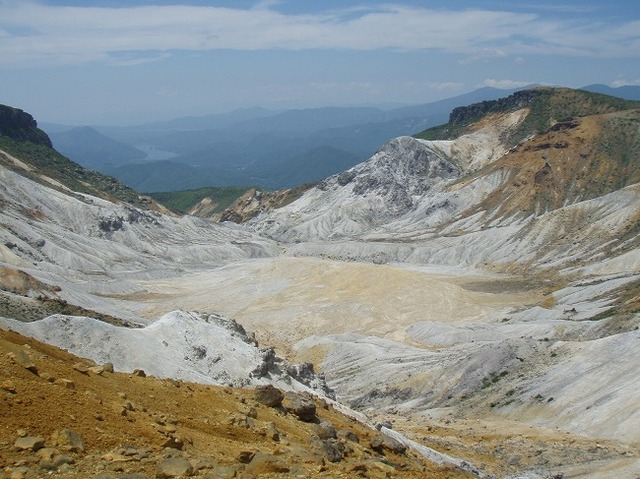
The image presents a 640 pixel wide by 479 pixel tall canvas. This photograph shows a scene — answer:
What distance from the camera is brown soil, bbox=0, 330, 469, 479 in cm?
1333

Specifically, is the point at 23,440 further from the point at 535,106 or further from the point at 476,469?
the point at 535,106

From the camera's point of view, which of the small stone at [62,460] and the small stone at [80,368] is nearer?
the small stone at [62,460]

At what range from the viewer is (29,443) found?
13.0 metres

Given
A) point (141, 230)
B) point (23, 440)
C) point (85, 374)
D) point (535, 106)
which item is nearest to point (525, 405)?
point (85, 374)

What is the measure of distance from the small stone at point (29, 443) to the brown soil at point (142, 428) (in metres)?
0.10

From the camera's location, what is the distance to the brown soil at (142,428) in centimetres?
1333

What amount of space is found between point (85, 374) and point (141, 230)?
10548 centimetres

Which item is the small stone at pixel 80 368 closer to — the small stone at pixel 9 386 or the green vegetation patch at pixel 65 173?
the small stone at pixel 9 386

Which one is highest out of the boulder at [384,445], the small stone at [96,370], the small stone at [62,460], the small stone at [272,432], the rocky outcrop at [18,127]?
the rocky outcrop at [18,127]

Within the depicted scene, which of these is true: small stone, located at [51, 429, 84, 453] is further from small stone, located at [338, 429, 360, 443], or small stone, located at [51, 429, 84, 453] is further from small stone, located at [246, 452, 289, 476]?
small stone, located at [338, 429, 360, 443]

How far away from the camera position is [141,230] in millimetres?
120938

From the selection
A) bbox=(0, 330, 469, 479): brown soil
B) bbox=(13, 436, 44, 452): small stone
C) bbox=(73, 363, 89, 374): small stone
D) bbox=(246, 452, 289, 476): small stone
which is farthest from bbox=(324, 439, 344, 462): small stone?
bbox=(13, 436, 44, 452): small stone

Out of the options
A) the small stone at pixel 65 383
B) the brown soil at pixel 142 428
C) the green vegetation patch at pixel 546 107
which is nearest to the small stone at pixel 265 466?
Result: the brown soil at pixel 142 428

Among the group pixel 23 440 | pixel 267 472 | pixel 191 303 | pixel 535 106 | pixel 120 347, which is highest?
pixel 535 106
